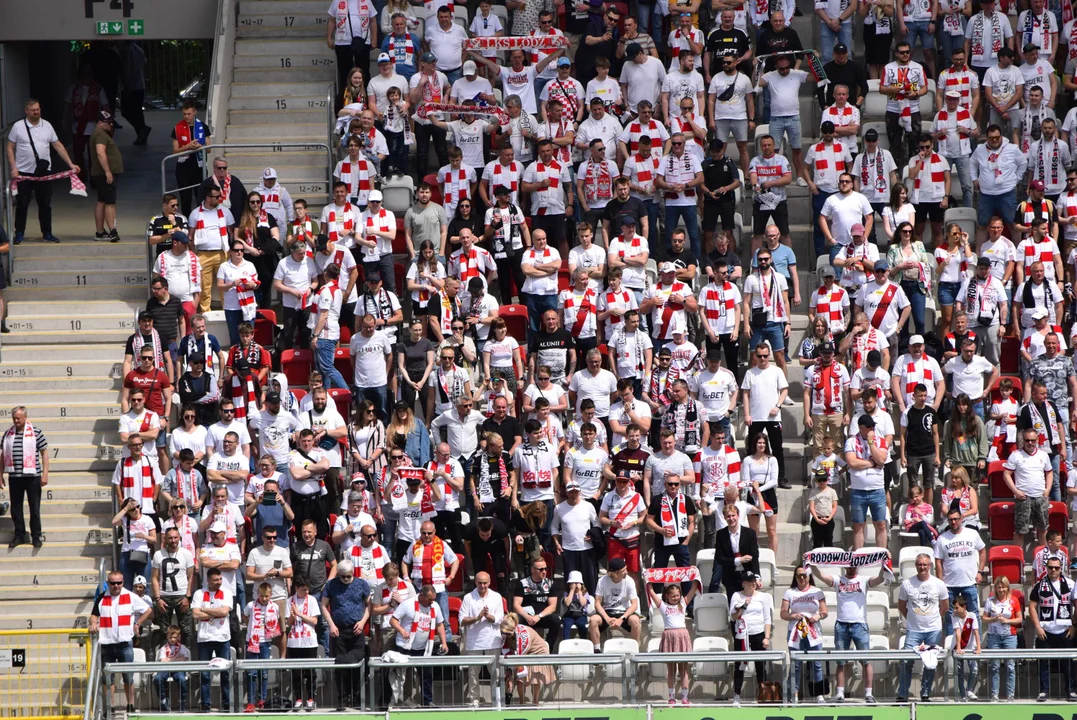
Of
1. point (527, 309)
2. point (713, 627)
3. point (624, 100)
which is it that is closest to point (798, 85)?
point (624, 100)

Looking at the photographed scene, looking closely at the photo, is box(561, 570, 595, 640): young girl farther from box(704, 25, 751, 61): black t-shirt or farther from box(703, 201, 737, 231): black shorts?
box(704, 25, 751, 61): black t-shirt

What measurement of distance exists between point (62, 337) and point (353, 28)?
5.90 meters

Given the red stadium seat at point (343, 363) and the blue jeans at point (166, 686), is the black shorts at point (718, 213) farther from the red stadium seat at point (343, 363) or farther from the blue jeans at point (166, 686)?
the blue jeans at point (166, 686)

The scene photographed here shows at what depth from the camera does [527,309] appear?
24297 millimetres

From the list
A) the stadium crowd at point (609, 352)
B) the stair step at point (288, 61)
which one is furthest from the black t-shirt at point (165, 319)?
the stair step at point (288, 61)

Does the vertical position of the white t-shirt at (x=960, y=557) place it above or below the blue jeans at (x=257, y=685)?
above

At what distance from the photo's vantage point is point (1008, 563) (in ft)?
71.6

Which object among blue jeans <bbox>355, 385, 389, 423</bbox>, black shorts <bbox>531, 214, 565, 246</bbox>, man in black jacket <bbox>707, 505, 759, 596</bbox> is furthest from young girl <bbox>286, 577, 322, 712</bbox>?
black shorts <bbox>531, 214, 565, 246</bbox>

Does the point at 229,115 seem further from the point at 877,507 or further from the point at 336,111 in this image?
the point at 877,507

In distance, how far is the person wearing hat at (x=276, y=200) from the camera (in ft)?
81.6

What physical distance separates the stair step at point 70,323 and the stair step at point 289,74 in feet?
15.8

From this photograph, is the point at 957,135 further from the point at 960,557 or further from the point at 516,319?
the point at 960,557

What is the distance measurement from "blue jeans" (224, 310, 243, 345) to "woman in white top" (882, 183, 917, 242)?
8275 millimetres

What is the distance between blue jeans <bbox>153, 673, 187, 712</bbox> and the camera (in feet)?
63.8
